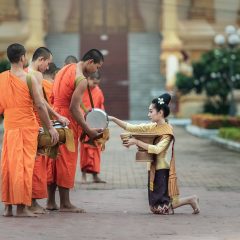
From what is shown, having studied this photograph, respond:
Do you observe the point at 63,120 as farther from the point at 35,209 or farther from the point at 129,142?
the point at 35,209

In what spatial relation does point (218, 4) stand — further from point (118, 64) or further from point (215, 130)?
point (215, 130)

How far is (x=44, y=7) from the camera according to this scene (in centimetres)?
4866

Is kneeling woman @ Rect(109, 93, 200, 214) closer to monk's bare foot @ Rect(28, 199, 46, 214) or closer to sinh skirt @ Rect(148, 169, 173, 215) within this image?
sinh skirt @ Rect(148, 169, 173, 215)

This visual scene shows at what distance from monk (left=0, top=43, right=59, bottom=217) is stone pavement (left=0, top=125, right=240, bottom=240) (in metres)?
0.29

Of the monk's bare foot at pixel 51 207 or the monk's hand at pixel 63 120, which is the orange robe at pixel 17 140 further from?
the monk's bare foot at pixel 51 207

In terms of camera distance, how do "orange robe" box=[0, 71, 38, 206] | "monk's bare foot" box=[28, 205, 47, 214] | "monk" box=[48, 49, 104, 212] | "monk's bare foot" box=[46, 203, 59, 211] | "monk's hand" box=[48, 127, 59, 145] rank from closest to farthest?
"orange robe" box=[0, 71, 38, 206]
"monk's hand" box=[48, 127, 59, 145]
"monk's bare foot" box=[28, 205, 47, 214]
"monk" box=[48, 49, 104, 212]
"monk's bare foot" box=[46, 203, 59, 211]

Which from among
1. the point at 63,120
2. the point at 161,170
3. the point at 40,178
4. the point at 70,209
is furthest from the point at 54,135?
the point at 161,170

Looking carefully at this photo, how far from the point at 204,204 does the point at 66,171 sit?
6.37 feet

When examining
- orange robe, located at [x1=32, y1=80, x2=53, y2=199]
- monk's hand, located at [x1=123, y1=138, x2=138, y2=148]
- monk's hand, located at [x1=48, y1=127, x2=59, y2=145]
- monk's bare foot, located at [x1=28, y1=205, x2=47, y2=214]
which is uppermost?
monk's hand, located at [x1=48, y1=127, x2=59, y2=145]

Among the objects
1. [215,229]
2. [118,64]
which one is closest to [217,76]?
[118,64]

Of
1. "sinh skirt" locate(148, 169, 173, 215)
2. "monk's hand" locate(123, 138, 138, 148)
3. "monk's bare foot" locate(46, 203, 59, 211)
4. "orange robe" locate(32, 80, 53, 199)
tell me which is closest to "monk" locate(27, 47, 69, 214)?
"orange robe" locate(32, 80, 53, 199)

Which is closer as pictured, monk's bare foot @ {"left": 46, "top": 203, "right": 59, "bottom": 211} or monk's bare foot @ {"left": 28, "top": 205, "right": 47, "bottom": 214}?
monk's bare foot @ {"left": 28, "top": 205, "right": 47, "bottom": 214}

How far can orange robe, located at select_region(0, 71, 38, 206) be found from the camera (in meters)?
10.0

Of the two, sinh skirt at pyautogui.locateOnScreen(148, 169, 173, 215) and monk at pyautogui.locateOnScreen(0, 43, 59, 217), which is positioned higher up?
monk at pyautogui.locateOnScreen(0, 43, 59, 217)
